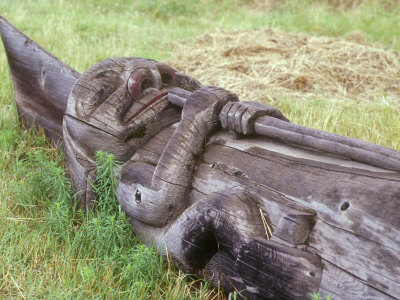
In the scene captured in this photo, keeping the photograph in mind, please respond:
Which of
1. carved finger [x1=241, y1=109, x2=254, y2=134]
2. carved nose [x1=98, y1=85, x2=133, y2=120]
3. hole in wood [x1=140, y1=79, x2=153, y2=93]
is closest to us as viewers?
carved finger [x1=241, y1=109, x2=254, y2=134]

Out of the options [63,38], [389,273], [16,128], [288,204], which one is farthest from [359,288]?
[63,38]

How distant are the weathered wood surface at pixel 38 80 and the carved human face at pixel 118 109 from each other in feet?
1.69

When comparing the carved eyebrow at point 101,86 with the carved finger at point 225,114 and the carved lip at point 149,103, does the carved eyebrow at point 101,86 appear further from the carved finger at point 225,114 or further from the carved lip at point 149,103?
the carved finger at point 225,114

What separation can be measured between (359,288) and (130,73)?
1742 millimetres

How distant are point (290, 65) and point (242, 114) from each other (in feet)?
10.9

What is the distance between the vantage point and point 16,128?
12.8ft

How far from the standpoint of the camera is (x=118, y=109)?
273cm

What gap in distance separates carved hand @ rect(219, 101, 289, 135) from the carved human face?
1.76 ft

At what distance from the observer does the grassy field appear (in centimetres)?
238

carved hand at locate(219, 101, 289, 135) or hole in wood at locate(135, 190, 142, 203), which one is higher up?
carved hand at locate(219, 101, 289, 135)

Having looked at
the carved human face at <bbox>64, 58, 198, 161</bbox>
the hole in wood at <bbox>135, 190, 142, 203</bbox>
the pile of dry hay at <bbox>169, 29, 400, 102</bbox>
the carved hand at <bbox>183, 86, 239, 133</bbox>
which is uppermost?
the carved hand at <bbox>183, 86, 239, 133</bbox>

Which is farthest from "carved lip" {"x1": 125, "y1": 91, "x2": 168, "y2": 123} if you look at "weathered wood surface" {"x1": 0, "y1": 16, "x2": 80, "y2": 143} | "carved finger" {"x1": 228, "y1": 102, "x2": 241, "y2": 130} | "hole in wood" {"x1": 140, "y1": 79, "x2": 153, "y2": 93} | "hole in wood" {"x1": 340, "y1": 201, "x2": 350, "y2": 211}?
"hole in wood" {"x1": 340, "y1": 201, "x2": 350, "y2": 211}

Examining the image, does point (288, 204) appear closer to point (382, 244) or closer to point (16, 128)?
point (382, 244)

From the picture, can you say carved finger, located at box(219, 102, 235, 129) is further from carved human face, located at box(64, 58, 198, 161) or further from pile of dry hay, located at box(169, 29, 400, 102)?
pile of dry hay, located at box(169, 29, 400, 102)
